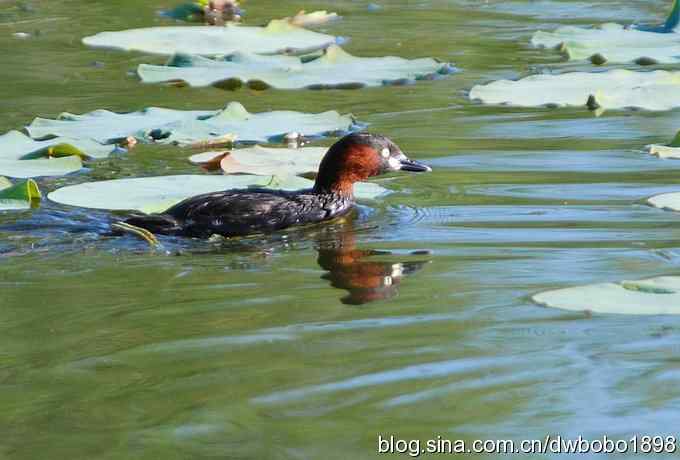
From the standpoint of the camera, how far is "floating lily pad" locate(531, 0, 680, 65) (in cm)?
1194

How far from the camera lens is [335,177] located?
8.54 metres

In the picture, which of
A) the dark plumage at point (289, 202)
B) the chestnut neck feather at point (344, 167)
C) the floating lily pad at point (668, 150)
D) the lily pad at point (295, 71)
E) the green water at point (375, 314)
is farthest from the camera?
the lily pad at point (295, 71)

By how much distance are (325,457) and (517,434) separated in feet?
2.04

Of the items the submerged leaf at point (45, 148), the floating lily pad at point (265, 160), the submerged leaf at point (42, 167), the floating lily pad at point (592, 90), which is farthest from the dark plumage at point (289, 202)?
the floating lily pad at point (592, 90)

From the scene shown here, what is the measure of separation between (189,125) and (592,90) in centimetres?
293

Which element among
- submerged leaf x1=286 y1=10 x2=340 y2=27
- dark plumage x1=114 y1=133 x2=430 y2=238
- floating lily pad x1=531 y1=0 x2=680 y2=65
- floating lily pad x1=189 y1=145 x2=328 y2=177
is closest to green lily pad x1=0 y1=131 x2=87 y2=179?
floating lily pad x1=189 y1=145 x2=328 y2=177

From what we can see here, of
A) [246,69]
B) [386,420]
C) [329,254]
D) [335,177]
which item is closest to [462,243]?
[329,254]

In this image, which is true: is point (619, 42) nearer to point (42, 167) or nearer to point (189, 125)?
point (189, 125)

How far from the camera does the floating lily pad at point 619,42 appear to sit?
470 inches

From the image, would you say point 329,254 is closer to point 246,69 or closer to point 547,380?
point 547,380

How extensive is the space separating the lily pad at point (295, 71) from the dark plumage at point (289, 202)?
2766mm

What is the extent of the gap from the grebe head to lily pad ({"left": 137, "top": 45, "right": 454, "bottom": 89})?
274cm

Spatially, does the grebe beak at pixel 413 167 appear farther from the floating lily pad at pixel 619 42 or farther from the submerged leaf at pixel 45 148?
the floating lily pad at pixel 619 42

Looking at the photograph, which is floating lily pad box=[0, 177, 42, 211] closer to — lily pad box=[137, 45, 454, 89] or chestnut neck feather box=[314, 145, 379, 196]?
chestnut neck feather box=[314, 145, 379, 196]
